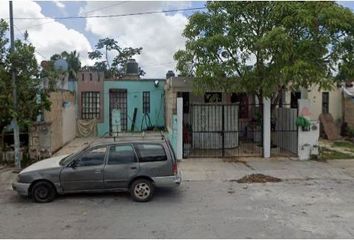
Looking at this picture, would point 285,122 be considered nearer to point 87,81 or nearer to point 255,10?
point 255,10

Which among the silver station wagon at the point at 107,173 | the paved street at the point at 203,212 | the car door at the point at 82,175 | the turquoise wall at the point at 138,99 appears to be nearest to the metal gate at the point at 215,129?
the paved street at the point at 203,212

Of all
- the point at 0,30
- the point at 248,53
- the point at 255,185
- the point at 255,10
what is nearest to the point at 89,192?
the point at 255,185

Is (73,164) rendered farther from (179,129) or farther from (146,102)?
(146,102)

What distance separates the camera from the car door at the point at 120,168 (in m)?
10.4

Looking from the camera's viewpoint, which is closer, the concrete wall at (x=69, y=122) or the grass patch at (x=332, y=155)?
the grass patch at (x=332, y=155)

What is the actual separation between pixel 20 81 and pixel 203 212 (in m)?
8.42

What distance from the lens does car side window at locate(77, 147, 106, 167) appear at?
10508 millimetres

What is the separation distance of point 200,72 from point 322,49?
4454 mm

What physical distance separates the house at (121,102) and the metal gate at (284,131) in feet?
28.3

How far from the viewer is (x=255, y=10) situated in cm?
1642

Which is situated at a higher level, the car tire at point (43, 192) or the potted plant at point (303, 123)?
the potted plant at point (303, 123)

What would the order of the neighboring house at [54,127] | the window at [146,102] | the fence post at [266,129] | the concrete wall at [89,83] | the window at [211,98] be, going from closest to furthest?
the neighboring house at [54,127] → the fence post at [266,129] → the window at [211,98] → the concrete wall at [89,83] → the window at [146,102]

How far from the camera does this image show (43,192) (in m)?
10.4

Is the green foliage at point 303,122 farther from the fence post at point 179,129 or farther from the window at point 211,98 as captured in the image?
the window at point 211,98
